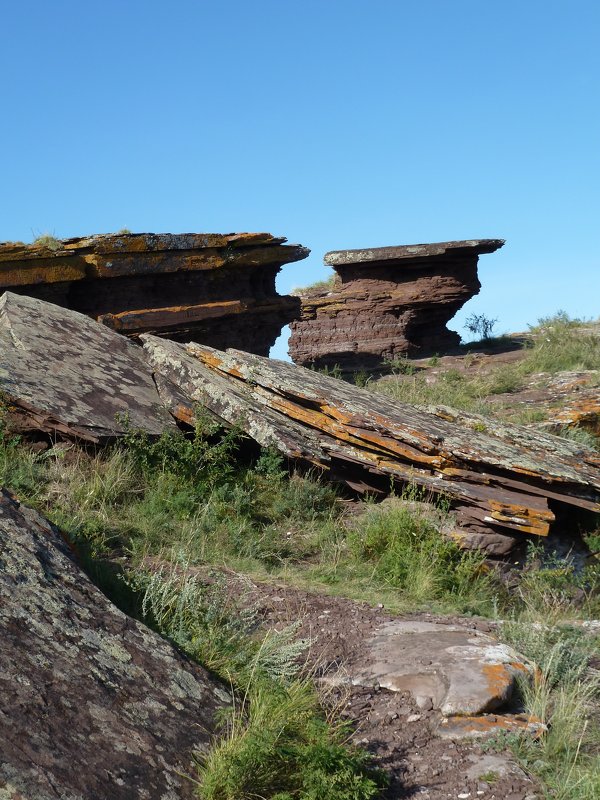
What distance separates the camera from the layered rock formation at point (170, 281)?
42.1ft

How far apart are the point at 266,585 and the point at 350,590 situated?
0.72 meters

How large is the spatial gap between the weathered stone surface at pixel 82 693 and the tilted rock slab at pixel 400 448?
4.20 metres

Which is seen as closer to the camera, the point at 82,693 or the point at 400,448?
the point at 82,693

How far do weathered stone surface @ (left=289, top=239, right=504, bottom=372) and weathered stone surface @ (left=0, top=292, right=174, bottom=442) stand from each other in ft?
26.1

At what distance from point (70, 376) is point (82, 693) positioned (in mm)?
5636

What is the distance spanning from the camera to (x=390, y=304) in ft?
60.5

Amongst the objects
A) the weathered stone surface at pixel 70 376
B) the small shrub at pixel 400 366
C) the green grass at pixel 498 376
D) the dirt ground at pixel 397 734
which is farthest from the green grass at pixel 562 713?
the small shrub at pixel 400 366

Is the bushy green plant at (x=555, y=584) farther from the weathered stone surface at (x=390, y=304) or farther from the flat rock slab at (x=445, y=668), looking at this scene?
the weathered stone surface at (x=390, y=304)

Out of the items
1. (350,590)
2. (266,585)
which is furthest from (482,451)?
(266,585)

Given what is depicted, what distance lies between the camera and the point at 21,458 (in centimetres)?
812

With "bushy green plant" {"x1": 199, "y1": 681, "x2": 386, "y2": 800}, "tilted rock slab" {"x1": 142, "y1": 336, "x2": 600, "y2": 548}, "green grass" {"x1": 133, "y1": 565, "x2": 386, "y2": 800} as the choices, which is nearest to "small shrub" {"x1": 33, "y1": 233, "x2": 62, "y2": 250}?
"tilted rock slab" {"x1": 142, "y1": 336, "x2": 600, "y2": 548}

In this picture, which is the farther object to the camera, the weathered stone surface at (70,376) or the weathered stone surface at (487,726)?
the weathered stone surface at (70,376)

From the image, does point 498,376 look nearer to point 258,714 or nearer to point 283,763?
point 258,714

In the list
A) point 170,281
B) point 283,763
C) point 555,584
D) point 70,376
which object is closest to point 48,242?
point 170,281
